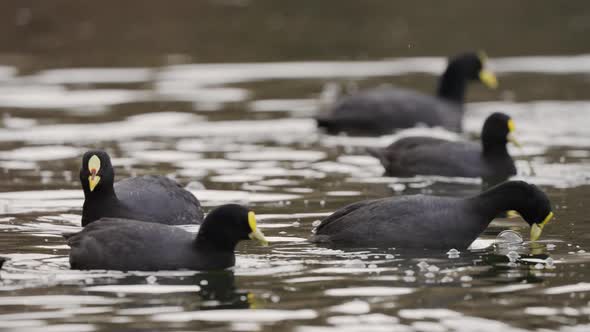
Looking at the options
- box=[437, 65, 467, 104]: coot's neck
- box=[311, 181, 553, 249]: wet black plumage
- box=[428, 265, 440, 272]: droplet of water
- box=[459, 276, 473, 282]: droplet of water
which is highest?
box=[437, 65, 467, 104]: coot's neck

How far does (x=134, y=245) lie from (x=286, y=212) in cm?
348

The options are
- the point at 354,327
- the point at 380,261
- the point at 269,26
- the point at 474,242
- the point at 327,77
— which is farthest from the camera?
the point at 269,26

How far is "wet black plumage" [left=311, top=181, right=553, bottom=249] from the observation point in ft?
38.2

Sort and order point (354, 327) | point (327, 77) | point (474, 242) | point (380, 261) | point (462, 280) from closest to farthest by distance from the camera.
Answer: point (354, 327) < point (462, 280) < point (380, 261) < point (474, 242) < point (327, 77)

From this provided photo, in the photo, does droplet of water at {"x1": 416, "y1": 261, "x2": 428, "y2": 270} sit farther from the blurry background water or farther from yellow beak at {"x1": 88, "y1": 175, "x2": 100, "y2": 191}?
yellow beak at {"x1": 88, "y1": 175, "x2": 100, "y2": 191}

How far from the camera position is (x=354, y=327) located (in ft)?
29.3

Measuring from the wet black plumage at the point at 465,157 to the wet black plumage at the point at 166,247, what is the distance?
5854 millimetres

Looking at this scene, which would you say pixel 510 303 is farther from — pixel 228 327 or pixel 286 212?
pixel 286 212

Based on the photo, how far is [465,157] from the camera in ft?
52.6

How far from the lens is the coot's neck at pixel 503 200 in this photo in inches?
460

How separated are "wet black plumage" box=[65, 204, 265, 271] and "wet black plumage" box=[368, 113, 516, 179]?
→ 5854 mm

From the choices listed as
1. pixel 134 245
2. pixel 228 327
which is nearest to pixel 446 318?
pixel 228 327

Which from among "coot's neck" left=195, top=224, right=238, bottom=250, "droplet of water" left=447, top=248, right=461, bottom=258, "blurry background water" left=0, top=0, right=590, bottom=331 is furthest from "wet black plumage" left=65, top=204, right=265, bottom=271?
"droplet of water" left=447, top=248, right=461, bottom=258

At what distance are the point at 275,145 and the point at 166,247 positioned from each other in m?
8.13
